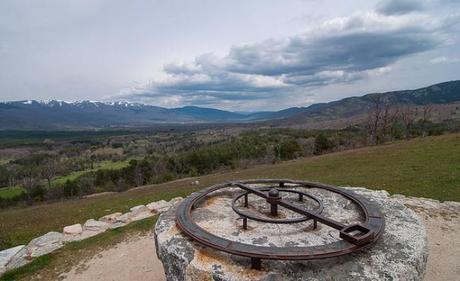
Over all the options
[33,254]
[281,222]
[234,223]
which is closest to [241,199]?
[234,223]

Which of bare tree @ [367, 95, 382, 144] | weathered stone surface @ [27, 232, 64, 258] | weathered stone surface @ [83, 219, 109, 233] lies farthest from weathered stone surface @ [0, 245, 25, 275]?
bare tree @ [367, 95, 382, 144]

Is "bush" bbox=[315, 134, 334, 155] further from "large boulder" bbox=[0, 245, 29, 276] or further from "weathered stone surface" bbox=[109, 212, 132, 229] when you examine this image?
"large boulder" bbox=[0, 245, 29, 276]

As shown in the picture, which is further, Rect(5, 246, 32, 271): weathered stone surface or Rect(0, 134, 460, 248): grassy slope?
Rect(0, 134, 460, 248): grassy slope

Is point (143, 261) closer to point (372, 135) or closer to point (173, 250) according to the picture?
point (173, 250)

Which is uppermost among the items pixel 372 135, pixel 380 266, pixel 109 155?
pixel 380 266

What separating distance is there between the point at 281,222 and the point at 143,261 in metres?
4.21

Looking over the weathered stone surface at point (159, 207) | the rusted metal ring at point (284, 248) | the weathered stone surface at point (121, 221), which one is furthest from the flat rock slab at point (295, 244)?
the weathered stone surface at point (159, 207)

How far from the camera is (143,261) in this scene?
7539mm

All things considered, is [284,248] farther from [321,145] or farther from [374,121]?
[321,145]

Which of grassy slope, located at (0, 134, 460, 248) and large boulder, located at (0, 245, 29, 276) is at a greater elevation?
large boulder, located at (0, 245, 29, 276)

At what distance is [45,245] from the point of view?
912 cm

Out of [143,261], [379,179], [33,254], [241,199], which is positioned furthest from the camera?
[379,179]

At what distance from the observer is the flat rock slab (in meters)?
3.68

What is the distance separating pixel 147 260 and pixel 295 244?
444 centimetres
